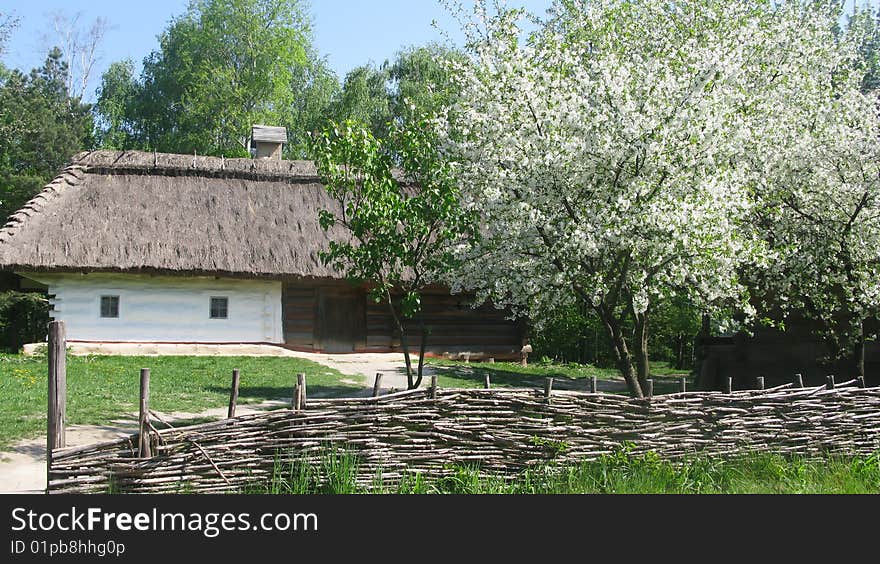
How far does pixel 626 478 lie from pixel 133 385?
8828mm

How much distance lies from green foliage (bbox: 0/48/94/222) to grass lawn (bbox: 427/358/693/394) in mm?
19179

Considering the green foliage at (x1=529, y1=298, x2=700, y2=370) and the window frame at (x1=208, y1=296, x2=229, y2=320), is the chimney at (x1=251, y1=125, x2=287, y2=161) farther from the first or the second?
the green foliage at (x1=529, y1=298, x2=700, y2=370)

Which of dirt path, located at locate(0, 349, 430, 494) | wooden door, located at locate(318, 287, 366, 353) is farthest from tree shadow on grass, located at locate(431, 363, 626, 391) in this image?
wooden door, located at locate(318, 287, 366, 353)

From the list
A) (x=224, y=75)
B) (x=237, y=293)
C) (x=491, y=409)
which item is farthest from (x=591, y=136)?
(x=224, y=75)

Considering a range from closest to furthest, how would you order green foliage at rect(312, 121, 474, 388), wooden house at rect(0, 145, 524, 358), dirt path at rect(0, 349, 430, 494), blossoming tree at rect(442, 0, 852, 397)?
dirt path at rect(0, 349, 430, 494) < blossoming tree at rect(442, 0, 852, 397) < green foliage at rect(312, 121, 474, 388) < wooden house at rect(0, 145, 524, 358)

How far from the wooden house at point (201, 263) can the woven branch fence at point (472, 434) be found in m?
12.1

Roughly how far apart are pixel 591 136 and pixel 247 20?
89.0 feet

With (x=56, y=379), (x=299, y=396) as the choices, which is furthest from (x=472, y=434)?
(x=56, y=379)

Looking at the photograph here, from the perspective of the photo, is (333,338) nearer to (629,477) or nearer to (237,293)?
(237,293)

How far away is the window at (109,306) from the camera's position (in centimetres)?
1772

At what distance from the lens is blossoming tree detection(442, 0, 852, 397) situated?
882 cm

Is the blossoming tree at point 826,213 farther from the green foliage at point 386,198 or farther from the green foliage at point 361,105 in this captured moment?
the green foliage at point 361,105

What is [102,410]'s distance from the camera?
1023 centimetres

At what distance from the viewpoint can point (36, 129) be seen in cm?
3225
